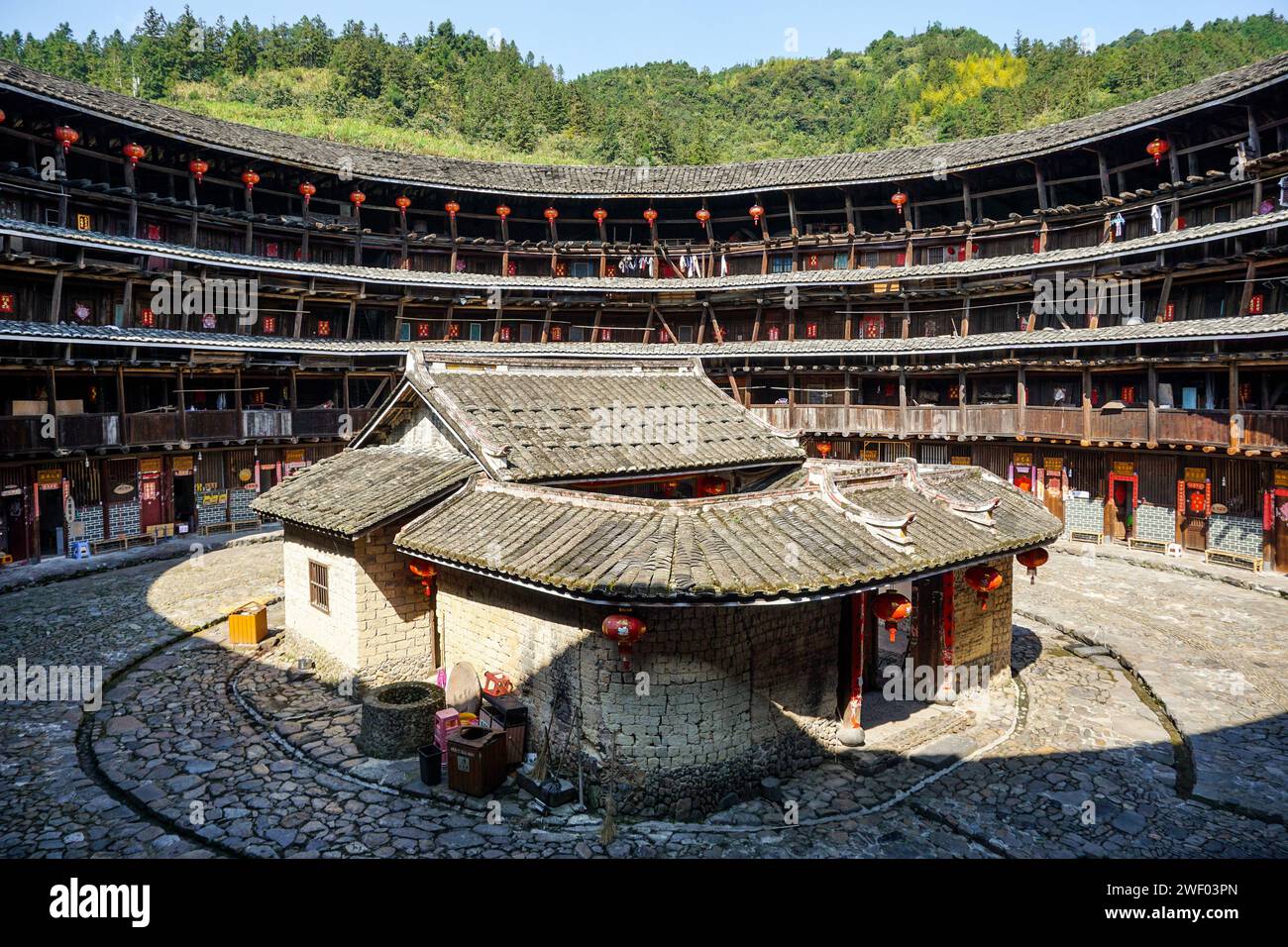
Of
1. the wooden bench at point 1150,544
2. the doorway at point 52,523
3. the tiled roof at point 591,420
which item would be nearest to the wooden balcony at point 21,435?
the doorway at point 52,523

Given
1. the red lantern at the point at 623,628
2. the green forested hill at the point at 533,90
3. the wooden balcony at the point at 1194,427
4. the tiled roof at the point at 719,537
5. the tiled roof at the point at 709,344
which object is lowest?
the red lantern at the point at 623,628

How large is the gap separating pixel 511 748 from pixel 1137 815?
8.59 meters

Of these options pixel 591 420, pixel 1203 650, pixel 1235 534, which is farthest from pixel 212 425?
pixel 1235 534

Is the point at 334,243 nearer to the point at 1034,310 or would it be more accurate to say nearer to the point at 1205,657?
the point at 1034,310

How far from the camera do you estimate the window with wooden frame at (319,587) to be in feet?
52.4

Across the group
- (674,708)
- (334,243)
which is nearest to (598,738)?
(674,708)

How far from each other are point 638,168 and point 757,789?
134ft

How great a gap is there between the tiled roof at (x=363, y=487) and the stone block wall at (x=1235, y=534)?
84.4 feet

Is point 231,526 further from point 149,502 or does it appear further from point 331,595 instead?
point 331,595

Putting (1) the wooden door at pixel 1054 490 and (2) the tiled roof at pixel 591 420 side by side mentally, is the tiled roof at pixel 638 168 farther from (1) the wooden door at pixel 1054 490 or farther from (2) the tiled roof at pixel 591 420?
(2) the tiled roof at pixel 591 420

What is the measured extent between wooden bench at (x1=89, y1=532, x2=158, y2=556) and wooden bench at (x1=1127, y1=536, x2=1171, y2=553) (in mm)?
35897

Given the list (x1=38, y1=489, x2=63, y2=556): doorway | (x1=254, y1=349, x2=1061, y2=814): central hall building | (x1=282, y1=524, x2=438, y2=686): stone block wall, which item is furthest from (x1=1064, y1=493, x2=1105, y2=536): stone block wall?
(x1=38, y1=489, x2=63, y2=556): doorway

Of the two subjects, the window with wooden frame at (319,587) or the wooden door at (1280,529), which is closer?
the window with wooden frame at (319,587)

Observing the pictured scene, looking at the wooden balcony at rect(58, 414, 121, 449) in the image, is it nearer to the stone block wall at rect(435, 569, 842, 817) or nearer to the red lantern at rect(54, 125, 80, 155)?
the red lantern at rect(54, 125, 80, 155)
